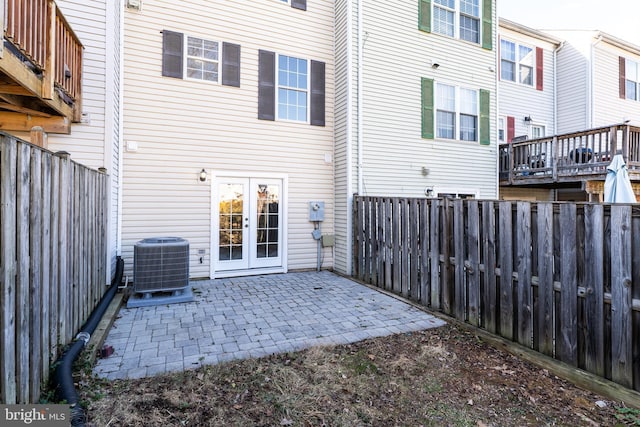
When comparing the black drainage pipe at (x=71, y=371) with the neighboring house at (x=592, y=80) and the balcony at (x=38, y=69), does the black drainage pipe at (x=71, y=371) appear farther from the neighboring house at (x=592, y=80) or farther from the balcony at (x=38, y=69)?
the neighboring house at (x=592, y=80)

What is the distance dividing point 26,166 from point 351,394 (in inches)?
109

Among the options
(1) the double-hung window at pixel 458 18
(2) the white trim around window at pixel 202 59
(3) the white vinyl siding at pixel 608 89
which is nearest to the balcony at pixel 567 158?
(1) the double-hung window at pixel 458 18

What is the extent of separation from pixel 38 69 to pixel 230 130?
3397 millimetres

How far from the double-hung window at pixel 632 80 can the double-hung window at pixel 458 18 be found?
885 cm

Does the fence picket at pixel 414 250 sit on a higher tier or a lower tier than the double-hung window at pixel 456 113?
lower

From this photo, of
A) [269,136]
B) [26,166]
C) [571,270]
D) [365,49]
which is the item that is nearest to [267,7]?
[365,49]

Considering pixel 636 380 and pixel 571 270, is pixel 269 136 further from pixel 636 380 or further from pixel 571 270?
pixel 636 380

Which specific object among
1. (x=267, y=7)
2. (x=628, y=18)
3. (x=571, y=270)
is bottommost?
(x=571, y=270)

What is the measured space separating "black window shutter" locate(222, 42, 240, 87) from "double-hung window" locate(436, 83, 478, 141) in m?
4.81

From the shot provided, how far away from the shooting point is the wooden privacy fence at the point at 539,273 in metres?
2.69

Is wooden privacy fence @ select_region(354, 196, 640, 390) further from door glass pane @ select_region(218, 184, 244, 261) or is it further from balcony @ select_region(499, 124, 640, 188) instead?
balcony @ select_region(499, 124, 640, 188)

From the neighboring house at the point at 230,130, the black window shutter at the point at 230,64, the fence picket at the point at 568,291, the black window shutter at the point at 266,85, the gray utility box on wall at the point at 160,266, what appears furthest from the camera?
the black window shutter at the point at 266,85

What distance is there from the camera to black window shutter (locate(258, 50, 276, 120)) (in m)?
6.79

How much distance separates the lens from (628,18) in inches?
520
